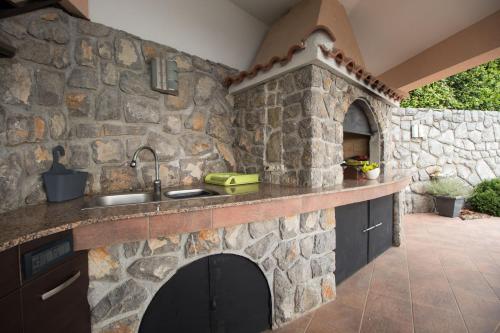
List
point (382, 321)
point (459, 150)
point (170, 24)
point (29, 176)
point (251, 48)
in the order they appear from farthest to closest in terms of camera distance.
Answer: point (459, 150), point (251, 48), point (170, 24), point (382, 321), point (29, 176)

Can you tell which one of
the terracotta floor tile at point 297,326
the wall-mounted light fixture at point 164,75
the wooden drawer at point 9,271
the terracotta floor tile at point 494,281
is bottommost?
the terracotta floor tile at point 297,326

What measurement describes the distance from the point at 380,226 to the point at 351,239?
2.64ft

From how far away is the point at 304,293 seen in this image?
184cm

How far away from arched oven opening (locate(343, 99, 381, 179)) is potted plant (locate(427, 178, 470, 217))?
261cm

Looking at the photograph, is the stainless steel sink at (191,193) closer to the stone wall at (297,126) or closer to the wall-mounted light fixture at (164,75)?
the stone wall at (297,126)

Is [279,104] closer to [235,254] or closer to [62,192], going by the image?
[235,254]

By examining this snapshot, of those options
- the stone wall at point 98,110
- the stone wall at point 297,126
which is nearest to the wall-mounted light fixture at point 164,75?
the stone wall at point 98,110

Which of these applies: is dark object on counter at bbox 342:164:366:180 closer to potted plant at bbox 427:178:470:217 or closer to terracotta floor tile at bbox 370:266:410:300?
terracotta floor tile at bbox 370:266:410:300

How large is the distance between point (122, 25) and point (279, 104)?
1545mm

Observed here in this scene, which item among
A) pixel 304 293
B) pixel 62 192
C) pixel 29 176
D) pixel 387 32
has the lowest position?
pixel 304 293

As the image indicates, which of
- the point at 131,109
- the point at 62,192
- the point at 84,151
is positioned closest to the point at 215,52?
the point at 131,109

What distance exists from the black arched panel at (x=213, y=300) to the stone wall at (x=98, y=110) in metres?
1.05

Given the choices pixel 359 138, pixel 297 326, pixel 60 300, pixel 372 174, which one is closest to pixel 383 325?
pixel 297 326

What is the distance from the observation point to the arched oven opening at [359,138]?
2.81 m
